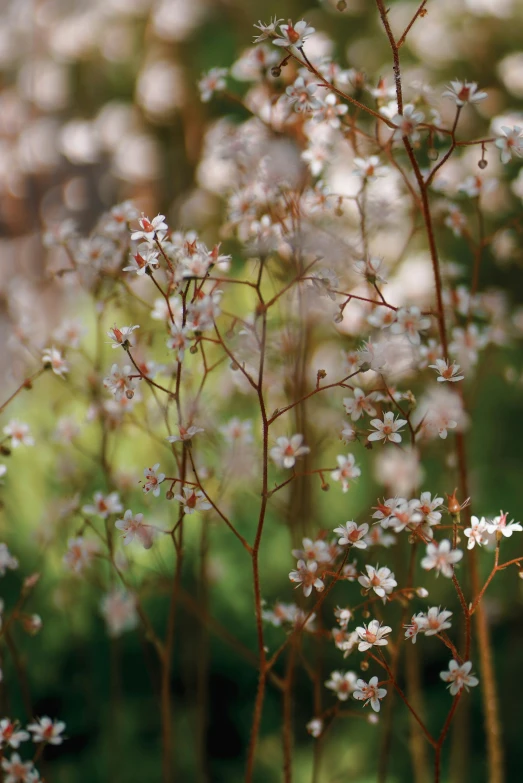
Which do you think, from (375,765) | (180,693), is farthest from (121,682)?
(375,765)

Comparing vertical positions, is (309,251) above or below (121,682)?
above

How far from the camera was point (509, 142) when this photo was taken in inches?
34.1

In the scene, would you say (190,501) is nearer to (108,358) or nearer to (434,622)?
(434,622)

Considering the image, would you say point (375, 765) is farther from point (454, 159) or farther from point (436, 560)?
point (454, 159)

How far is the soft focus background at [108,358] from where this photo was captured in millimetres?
1745

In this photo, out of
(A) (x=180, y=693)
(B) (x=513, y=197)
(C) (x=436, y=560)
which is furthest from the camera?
(B) (x=513, y=197)

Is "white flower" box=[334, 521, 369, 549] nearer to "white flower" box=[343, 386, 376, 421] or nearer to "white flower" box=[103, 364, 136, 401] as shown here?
"white flower" box=[343, 386, 376, 421]

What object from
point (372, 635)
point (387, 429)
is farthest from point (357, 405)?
point (372, 635)

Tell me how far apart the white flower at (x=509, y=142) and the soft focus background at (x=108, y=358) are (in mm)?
594

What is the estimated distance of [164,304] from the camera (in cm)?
108

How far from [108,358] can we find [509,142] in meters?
1.74

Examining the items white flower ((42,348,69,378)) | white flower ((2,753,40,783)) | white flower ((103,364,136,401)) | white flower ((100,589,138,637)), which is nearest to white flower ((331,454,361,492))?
white flower ((103,364,136,401))

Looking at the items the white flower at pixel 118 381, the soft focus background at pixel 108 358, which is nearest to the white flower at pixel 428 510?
the white flower at pixel 118 381

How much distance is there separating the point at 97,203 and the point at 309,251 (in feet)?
8.44
